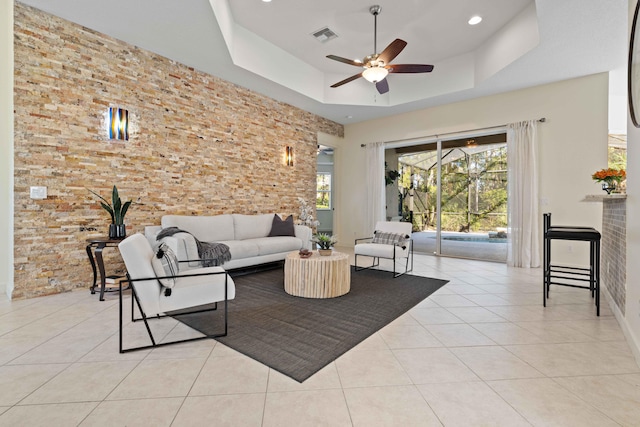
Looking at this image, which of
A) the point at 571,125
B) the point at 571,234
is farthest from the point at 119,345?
the point at 571,125

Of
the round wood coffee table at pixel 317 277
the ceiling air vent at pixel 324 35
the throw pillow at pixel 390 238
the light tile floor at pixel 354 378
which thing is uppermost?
the ceiling air vent at pixel 324 35

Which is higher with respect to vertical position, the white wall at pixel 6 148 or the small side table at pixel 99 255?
the white wall at pixel 6 148

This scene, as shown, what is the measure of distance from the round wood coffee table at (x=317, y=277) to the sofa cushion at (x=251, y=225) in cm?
195

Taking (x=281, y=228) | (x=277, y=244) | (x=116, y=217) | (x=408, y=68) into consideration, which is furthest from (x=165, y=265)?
(x=408, y=68)

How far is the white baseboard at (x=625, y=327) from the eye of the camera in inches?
85.9

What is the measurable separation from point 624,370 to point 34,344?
14.0 feet

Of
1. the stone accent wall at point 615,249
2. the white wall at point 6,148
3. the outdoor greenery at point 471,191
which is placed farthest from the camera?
the outdoor greenery at point 471,191

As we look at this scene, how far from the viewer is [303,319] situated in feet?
9.48

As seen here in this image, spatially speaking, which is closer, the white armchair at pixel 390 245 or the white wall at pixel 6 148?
the white wall at pixel 6 148

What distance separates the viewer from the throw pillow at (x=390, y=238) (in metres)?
4.86

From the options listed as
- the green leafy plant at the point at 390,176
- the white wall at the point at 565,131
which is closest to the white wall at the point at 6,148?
the green leafy plant at the point at 390,176

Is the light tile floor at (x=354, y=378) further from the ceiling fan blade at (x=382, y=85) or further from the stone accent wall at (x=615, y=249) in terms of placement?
the ceiling fan blade at (x=382, y=85)

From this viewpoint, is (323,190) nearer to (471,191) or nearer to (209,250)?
(471,191)

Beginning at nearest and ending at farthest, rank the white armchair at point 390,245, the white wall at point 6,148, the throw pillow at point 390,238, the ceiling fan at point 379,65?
the white wall at point 6,148
the ceiling fan at point 379,65
the white armchair at point 390,245
the throw pillow at point 390,238
